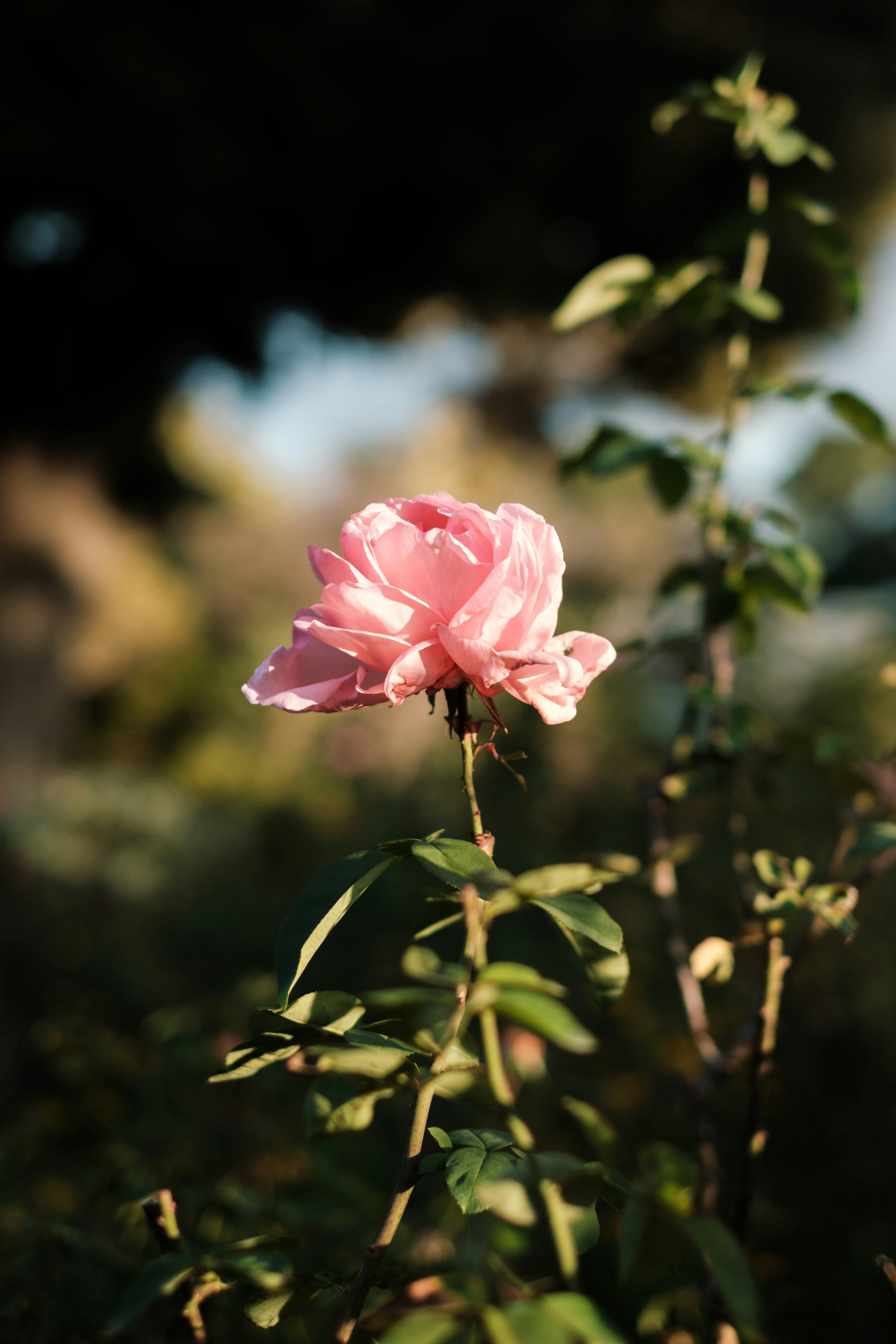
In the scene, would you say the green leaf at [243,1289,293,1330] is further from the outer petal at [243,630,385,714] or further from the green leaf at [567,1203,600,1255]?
the outer petal at [243,630,385,714]

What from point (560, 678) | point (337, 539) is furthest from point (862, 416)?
point (337, 539)

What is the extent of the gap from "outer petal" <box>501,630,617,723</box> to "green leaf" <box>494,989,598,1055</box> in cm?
16

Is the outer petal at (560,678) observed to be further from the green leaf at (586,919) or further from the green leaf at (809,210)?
the green leaf at (809,210)

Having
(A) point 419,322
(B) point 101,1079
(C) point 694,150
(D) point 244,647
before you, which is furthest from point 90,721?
(B) point 101,1079

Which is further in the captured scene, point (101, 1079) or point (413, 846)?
point (101, 1079)

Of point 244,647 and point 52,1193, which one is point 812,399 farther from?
point 244,647

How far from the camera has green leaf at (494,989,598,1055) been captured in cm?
23

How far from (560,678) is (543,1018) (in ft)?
0.62

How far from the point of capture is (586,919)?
339 mm

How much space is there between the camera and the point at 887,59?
294cm

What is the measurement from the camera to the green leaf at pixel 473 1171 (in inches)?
13.0

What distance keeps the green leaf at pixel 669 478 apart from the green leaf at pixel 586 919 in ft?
1.46

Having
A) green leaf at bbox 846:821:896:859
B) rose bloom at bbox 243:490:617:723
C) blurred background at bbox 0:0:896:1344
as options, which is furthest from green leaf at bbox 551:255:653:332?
green leaf at bbox 846:821:896:859

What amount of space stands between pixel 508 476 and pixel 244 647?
3808mm
